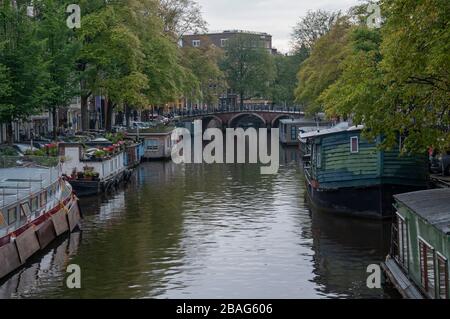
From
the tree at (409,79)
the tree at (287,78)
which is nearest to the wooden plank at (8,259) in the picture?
the tree at (409,79)

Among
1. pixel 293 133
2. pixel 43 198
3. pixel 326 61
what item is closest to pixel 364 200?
pixel 43 198

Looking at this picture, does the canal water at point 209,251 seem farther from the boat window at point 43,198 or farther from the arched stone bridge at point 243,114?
the arched stone bridge at point 243,114

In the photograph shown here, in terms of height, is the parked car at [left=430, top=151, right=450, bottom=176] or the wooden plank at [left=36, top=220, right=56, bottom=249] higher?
the parked car at [left=430, top=151, right=450, bottom=176]

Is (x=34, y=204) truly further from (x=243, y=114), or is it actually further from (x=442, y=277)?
(x=243, y=114)

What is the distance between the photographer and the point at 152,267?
26219 mm

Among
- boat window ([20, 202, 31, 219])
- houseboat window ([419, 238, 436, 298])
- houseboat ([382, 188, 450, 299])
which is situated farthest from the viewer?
boat window ([20, 202, 31, 219])

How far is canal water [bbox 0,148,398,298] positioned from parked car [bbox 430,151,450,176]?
23.6ft

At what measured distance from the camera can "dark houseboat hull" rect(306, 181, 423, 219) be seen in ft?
111

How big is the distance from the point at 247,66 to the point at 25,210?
3956 inches

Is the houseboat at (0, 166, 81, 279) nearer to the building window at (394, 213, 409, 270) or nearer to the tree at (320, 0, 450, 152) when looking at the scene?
the tree at (320, 0, 450, 152)

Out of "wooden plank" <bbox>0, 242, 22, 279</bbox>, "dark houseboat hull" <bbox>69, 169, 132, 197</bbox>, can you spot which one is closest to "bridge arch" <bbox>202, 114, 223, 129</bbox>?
"dark houseboat hull" <bbox>69, 169, 132, 197</bbox>

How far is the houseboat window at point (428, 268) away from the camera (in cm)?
1850
